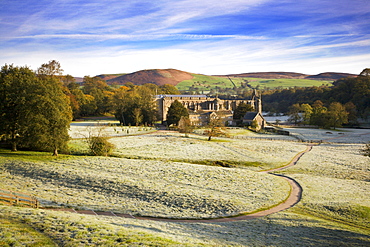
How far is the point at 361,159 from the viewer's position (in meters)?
44.0

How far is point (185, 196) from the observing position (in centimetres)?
2388

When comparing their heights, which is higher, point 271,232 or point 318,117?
point 318,117

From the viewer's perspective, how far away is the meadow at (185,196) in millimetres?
15148

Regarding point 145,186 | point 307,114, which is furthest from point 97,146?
point 307,114

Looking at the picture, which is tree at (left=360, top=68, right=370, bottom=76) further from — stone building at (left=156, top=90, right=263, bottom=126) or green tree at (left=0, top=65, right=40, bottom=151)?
green tree at (left=0, top=65, right=40, bottom=151)

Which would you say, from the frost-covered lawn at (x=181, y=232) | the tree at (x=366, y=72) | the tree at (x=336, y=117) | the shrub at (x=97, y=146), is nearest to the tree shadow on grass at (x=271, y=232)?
the frost-covered lawn at (x=181, y=232)

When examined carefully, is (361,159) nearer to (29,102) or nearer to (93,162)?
(93,162)

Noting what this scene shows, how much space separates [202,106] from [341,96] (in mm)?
58713

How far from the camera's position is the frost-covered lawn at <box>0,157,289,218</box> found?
847 inches

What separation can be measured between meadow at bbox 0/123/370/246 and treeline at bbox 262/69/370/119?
7773 cm

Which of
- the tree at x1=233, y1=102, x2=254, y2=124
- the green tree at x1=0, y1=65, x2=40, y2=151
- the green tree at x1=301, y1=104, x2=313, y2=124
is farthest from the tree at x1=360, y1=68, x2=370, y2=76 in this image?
the green tree at x1=0, y1=65, x2=40, y2=151

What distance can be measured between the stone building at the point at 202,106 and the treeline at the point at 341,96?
33.8 meters

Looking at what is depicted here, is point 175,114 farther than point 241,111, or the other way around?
point 241,111

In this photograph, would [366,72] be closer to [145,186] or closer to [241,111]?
[241,111]
